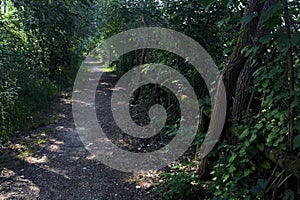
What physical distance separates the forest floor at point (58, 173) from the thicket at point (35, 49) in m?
0.59

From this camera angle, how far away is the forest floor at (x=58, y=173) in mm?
3215

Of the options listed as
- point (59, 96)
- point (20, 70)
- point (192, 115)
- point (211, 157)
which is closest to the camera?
point (211, 157)

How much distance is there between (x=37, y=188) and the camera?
10.9 ft

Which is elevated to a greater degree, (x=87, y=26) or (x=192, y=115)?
(x=87, y=26)

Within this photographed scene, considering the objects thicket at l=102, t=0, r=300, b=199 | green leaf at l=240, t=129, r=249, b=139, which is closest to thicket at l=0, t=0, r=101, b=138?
thicket at l=102, t=0, r=300, b=199

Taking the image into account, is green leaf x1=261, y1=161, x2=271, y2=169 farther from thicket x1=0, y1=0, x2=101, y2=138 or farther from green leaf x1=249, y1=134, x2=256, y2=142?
thicket x1=0, y1=0, x2=101, y2=138

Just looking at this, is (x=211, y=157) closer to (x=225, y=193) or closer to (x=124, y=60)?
(x=225, y=193)

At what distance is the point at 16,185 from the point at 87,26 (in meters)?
6.04

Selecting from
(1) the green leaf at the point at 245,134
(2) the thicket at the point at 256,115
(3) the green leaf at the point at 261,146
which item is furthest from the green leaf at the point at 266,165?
(1) the green leaf at the point at 245,134

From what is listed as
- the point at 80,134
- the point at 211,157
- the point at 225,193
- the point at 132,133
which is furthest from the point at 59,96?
the point at 225,193

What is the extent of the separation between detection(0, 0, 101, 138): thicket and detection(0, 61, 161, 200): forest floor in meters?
0.59

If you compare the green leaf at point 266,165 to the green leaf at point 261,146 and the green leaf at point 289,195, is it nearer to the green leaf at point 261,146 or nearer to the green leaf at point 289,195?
the green leaf at point 261,146

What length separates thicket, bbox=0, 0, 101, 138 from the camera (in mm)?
4945

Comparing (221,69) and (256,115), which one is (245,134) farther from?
(221,69)
